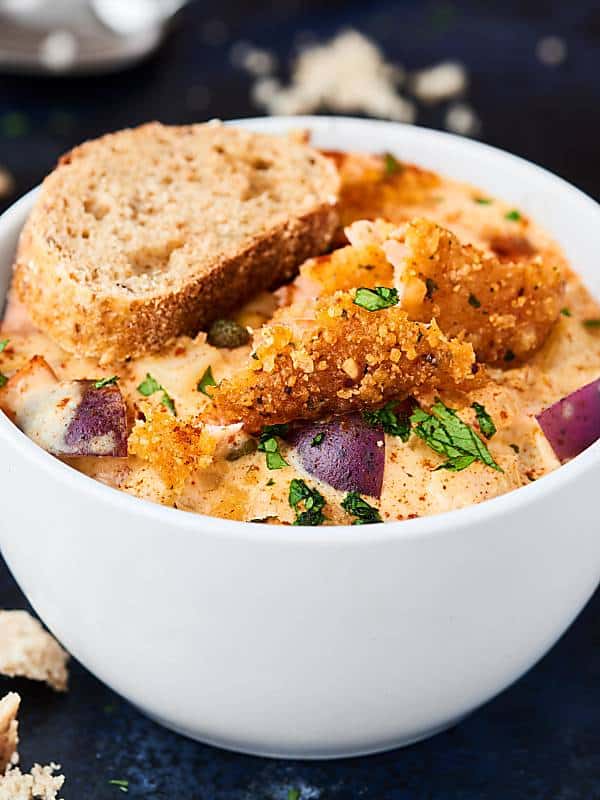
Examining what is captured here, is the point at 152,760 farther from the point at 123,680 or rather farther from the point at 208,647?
the point at 208,647

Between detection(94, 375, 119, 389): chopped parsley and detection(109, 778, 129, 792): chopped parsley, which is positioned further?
detection(109, 778, 129, 792): chopped parsley

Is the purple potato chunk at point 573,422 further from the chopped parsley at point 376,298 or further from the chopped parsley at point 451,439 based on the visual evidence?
the chopped parsley at point 376,298

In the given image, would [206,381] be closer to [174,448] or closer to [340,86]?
[174,448]

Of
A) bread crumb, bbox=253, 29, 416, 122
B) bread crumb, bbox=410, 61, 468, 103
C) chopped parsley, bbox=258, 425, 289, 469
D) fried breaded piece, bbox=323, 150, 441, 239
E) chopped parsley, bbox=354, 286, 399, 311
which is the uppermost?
chopped parsley, bbox=354, 286, 399, 311

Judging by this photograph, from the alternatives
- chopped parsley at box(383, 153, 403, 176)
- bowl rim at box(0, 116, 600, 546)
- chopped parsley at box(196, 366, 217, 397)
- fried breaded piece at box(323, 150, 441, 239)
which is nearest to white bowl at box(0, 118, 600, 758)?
bowl rim at box(0, 116, 600, 546)

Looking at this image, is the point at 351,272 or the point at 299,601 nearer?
the point at 299,601

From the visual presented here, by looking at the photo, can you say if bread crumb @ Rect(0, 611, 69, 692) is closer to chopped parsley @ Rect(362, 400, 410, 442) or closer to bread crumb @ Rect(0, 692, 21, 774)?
bread crumb @ Rect(0, 692, 21, 774)

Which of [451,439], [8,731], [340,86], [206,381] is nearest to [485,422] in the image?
[451,439]
